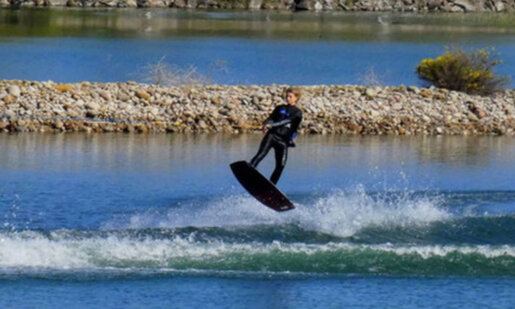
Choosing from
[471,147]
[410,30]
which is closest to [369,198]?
[471,147]

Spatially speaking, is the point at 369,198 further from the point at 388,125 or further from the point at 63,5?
the point at 63,5

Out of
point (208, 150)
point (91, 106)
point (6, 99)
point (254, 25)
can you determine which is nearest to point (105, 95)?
point (91, 106)

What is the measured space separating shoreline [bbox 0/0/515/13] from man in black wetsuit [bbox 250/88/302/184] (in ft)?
293

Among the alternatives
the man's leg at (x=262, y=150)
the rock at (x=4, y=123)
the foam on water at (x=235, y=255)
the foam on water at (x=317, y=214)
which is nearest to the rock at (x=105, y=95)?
the rock at (x=4, y=123)

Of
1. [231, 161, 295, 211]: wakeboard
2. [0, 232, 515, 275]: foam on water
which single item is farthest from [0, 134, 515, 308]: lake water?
[231, 161, 295, 211]: wakeboard

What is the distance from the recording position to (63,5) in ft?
370

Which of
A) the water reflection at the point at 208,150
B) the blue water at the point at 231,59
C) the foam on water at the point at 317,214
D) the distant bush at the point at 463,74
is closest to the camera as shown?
the foam on water at the point at 317,214

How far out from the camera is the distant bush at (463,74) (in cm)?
3891

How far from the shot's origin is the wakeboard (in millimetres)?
21094

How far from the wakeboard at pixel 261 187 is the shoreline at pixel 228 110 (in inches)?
485

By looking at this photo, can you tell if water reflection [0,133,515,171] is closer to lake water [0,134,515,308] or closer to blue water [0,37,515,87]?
lake water [0,134,515,308]

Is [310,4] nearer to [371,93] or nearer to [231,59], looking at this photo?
[231,59]

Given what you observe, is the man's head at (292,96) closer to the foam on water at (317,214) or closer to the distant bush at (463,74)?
the foam on water at (317,214)

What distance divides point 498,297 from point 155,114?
17905 millimetres
